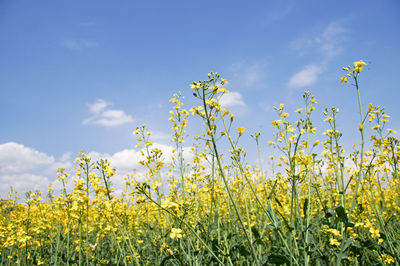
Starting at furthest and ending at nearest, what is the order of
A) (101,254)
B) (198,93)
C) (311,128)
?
(101,254) → (311,128) → (198,93)

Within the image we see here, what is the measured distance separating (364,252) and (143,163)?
11.0ft

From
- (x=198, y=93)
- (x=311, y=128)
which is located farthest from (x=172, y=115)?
(x=311, y=128)

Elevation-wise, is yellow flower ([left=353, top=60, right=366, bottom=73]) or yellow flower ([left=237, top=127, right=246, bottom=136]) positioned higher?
yellow flower ([left=353, top=60, right=366, bottom=73])

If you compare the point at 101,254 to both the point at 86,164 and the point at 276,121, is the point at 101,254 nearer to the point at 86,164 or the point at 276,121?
the point at 86,164

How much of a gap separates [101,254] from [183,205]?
3.59 m

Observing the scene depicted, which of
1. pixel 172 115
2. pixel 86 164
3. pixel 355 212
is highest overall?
pixel 172 115

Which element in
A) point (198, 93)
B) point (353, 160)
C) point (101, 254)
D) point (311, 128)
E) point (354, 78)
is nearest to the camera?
point (198, 93)

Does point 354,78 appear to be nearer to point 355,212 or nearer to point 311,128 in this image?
point 311,128

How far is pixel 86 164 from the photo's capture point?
113 inches

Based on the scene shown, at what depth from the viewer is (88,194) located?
2699 millimetres

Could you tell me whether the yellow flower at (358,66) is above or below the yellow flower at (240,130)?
above

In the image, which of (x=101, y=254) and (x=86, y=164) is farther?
(x=101, y=254)

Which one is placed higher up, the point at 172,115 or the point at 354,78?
the point at 172,115

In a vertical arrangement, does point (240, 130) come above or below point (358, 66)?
below
